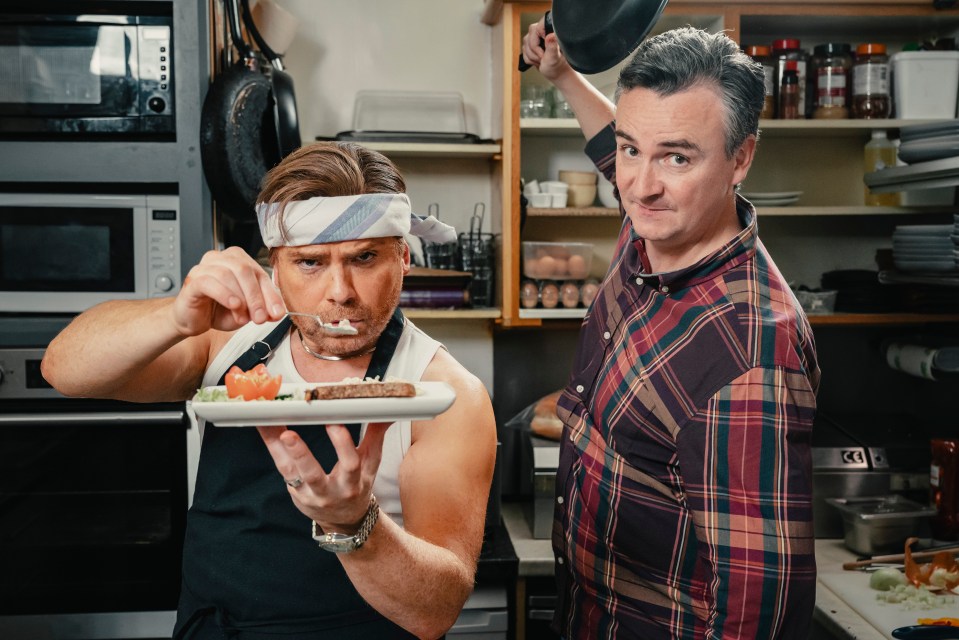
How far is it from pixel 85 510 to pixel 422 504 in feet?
4.54

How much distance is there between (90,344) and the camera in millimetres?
1546

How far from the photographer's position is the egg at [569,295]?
315 centimetres

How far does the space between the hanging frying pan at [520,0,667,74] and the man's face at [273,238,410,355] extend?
610mm

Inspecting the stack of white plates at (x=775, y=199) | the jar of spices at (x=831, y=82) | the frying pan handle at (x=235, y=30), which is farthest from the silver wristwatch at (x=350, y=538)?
the jar of spices at (x=831, y=82)

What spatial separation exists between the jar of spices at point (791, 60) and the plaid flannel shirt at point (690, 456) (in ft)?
4.72

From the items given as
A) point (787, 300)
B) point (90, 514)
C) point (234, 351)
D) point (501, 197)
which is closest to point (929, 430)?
point (501, 197)

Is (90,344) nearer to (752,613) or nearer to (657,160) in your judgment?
(657,160)

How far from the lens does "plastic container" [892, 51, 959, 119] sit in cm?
313

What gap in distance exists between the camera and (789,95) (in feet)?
10.3

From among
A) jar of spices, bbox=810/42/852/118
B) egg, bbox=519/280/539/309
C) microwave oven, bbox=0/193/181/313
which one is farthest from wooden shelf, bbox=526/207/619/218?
microwave oven, bbox=0/193/181/313

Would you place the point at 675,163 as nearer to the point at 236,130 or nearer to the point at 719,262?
the point at 719,262

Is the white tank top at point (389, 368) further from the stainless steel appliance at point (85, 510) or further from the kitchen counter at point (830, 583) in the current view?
the kitchen counter at point (830, 583)

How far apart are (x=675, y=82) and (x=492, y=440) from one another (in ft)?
2.50

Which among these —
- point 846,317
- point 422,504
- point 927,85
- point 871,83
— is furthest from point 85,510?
point 927,85
